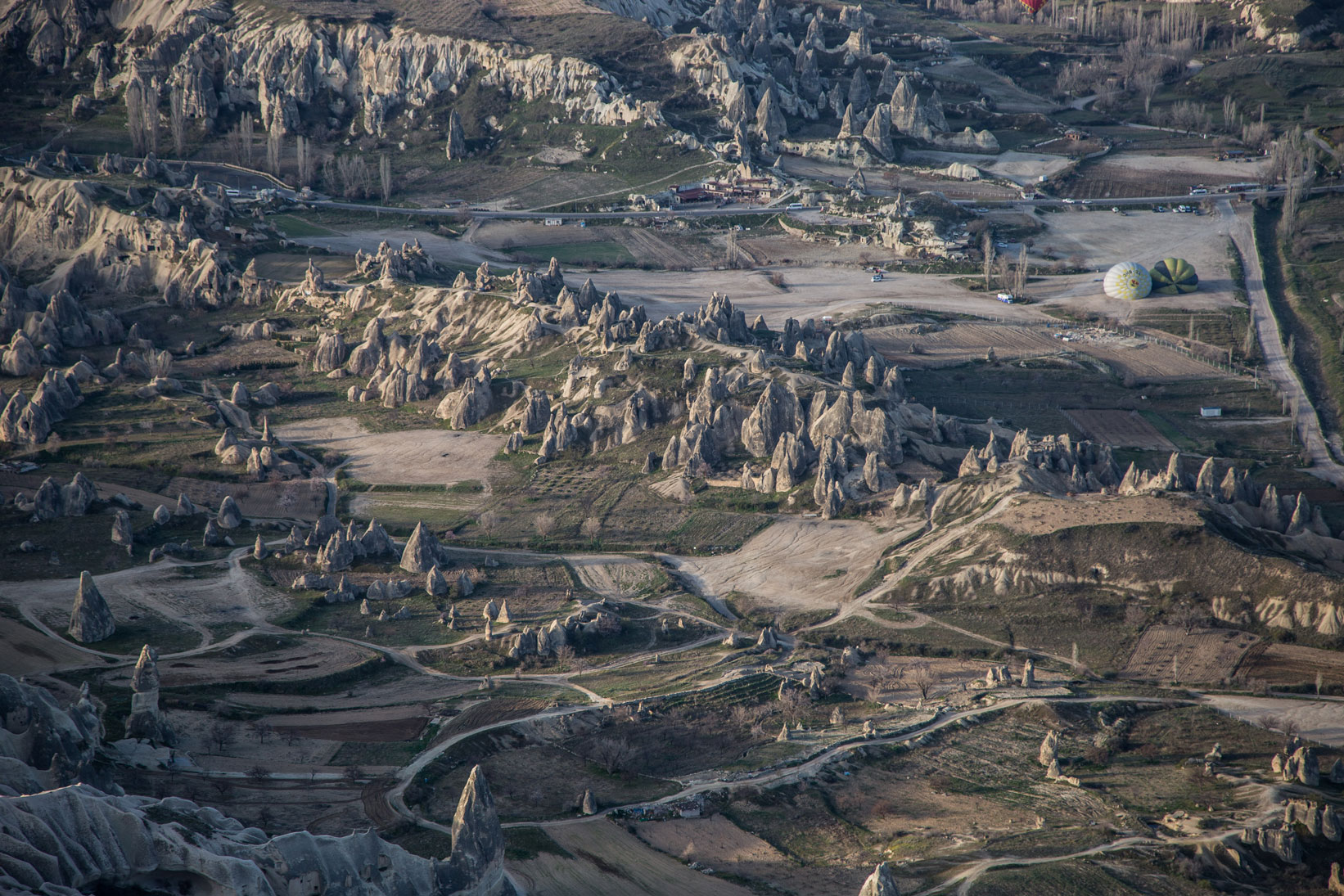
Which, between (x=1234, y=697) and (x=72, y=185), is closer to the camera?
(x=1234, y=697)

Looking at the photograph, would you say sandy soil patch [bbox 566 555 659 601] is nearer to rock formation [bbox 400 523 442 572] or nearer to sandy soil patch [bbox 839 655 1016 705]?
rock formation [bbox 400 523 442 572]

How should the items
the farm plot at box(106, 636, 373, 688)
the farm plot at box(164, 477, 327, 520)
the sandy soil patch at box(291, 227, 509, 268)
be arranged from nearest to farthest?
the farm plot at box(106, 636, 373, 688) → the farm plot at box(164, 477, 327, 520) → the sandy soil patch at box(291, 227, 509, 268)

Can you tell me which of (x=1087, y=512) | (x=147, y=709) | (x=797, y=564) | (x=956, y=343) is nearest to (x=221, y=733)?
(x=147, y=709)

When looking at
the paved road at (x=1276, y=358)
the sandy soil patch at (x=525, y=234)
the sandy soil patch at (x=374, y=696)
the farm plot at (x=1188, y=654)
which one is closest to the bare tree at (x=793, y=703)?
the sandy soil patch at (x=374, y=696)

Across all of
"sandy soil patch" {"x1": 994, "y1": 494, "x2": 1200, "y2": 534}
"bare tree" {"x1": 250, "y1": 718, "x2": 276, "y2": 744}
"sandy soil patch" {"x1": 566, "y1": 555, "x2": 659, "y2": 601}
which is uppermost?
"sandy soil patch" {"x1": 994, "y1": 494, "x2": 1200, "y2": 534}

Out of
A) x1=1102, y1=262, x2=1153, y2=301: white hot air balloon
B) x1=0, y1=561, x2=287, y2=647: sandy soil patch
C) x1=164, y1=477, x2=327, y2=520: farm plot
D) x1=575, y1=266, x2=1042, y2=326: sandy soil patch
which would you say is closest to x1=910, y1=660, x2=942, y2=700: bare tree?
x1=0, y1=561, x2=287, y2=647: sandy soil patch

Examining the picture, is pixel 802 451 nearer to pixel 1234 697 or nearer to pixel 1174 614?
pixel 1174 614

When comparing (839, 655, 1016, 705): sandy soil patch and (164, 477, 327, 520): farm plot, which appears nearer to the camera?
(839, 655, 1016, 705): sandy soil patch

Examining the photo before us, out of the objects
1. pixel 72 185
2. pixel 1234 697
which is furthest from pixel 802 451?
pixel 72 185

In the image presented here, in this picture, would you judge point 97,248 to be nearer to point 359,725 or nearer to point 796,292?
point 796,292
